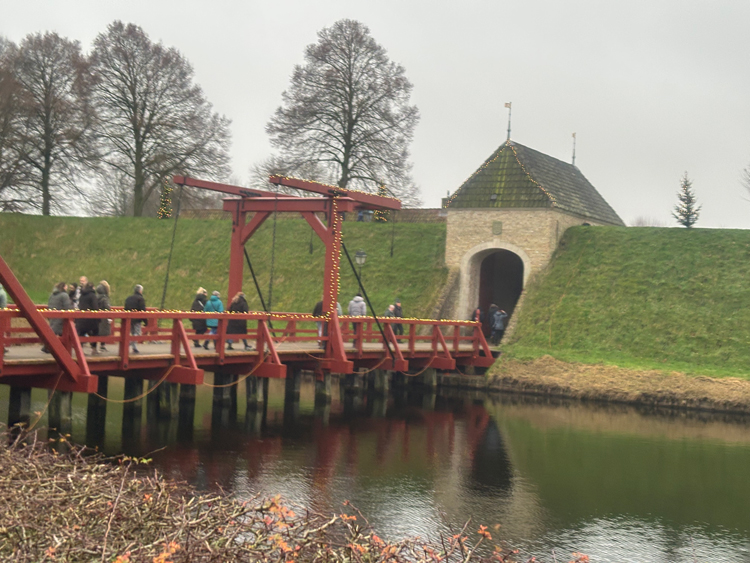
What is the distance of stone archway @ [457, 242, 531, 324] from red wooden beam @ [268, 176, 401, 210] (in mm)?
8199

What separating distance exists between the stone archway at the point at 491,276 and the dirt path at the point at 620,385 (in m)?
4.78

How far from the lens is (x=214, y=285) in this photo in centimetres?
3200

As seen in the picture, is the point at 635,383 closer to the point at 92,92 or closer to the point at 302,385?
the point at 302,385

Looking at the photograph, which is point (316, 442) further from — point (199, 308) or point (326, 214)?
point (326, 214)

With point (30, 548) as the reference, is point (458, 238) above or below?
above

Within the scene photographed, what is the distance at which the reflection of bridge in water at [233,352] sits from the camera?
13.2 m

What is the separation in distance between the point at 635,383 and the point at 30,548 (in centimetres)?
1831

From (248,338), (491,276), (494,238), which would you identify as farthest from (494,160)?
(248,338)

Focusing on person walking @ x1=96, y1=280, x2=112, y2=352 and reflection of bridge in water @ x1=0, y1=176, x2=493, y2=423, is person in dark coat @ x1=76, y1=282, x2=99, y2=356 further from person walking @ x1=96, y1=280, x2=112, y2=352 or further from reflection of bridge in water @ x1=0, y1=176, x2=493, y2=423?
reflection of bridge in water @ x1=0, y1=176, x2=493, y2=423

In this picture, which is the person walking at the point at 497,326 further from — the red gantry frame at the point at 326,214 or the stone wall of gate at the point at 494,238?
the red gantry frame at the point at 326,214

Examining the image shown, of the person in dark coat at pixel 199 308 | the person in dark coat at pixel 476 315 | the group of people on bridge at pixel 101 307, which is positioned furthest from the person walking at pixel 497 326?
the person in dark coat at pixel 199 308

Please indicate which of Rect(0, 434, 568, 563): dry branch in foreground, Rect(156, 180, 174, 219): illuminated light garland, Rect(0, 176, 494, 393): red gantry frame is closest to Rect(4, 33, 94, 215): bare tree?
Rect(156, 180, 174, 219): illuminated light garland

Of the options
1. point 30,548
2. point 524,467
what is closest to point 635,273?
point 524,467

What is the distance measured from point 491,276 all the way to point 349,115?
36.3 ft
